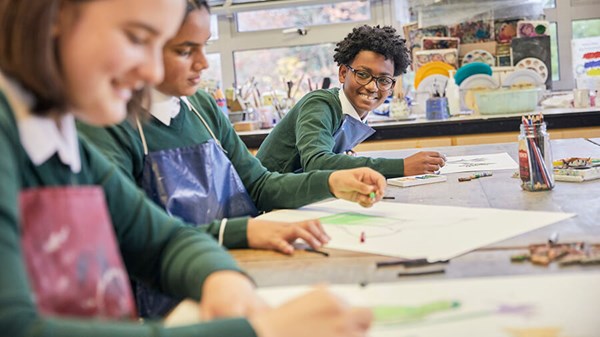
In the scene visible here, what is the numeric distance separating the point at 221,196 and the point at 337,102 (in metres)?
0.89

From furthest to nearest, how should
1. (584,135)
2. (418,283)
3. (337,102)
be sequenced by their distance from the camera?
(584,135), (337,102), (418,283)

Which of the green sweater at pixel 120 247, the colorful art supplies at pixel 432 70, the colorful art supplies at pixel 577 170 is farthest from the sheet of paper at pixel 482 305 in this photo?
the colorful art supplies at pixel 432 70

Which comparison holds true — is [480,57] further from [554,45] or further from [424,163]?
[424,163]

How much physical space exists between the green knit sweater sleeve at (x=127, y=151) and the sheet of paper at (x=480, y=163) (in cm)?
99

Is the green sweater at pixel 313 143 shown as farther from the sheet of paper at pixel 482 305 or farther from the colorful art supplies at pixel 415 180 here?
the sheet of paper at pixel 482 305

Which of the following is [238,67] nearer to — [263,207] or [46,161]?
[263,207]

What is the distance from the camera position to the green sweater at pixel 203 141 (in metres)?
1.42

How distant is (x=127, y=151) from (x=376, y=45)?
1218mm

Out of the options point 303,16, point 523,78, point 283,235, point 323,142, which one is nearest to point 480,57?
point 523,78

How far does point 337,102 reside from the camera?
2.43 metres

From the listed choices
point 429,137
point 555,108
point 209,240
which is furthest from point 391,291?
point 555,108

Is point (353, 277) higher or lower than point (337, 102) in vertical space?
lower

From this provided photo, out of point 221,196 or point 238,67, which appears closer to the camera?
point 221,196

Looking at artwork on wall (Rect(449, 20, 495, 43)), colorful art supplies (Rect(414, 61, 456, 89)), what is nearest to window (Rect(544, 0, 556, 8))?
artwork on wall (Rect(449, 20, 495, 43))
